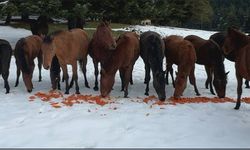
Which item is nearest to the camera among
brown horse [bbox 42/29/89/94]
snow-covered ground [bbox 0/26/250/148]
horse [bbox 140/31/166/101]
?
snow-covered ground [bbox 0/26/250/148]

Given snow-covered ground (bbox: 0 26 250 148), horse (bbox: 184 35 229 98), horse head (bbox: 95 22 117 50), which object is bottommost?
snow-covered ground (bbox: 0 26 250 148)

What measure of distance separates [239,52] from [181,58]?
6.52 feet

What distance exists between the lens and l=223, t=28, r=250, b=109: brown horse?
384 inches

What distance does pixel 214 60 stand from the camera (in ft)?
41.0

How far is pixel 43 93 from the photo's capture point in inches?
470

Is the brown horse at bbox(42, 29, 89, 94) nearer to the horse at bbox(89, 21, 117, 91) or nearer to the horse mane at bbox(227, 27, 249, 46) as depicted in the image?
the horse at bbox(89, 21, 117, 91)

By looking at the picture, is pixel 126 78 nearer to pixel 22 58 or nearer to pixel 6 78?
pixel 22 58

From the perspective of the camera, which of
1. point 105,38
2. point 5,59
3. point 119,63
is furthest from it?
point 105,38

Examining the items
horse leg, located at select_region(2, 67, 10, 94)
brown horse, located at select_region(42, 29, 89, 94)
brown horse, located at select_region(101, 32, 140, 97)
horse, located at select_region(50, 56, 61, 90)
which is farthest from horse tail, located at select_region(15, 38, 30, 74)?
brown horse, located at select_region(101, 32, 140, 97)

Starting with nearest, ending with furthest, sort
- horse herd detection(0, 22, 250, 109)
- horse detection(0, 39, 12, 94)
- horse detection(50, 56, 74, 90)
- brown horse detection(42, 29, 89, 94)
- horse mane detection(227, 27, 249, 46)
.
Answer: horse mane detection(227, 27, 249, 46), horse herd detection(0, 22, 250, 109), brown horse detection(42, 29, 89, 94), horse detection(0, 39, 12, 94), horse detection(50, 56, 74, 90)

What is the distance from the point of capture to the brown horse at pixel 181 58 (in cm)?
1161

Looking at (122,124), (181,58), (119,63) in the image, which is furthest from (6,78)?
(122,124)

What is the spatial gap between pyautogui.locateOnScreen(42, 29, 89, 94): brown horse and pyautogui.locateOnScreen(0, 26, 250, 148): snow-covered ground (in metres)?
1.23

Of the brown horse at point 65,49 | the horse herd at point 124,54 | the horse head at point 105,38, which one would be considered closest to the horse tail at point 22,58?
the horse herd at point 124,54
